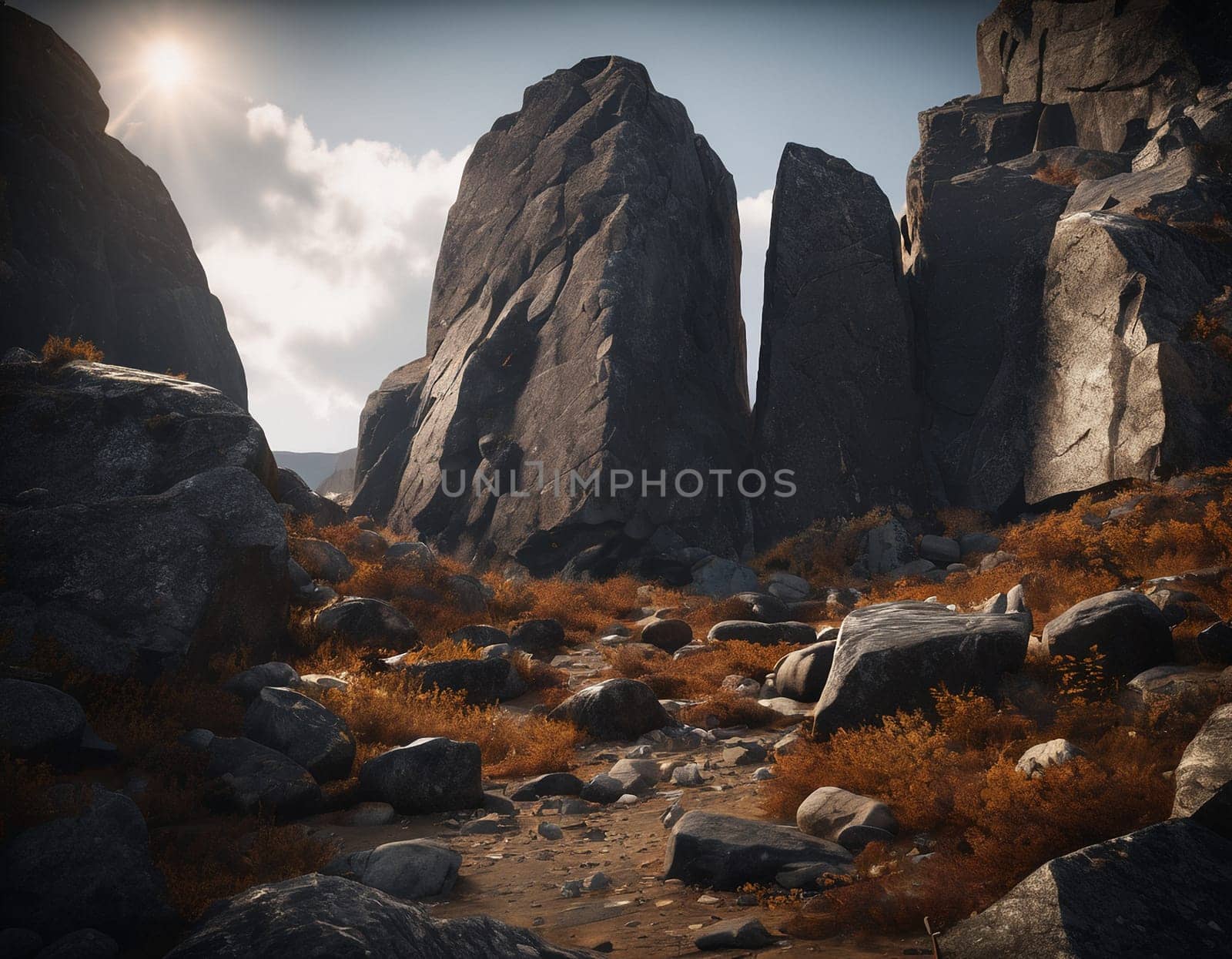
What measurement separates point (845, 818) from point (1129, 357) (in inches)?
646

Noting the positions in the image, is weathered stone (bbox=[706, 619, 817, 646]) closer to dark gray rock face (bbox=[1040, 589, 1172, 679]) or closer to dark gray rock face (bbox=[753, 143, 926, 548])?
dark gray rock face (bbox=[1040, 589, 1172, 679])

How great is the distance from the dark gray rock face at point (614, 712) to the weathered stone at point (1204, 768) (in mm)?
6050

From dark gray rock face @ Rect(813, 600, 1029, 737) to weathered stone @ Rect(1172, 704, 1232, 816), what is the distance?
269cm

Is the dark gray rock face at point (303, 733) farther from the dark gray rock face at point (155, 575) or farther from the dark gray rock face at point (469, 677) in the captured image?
the dark gray rock face at point (469, 677)

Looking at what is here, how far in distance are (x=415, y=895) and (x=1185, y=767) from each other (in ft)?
15.5

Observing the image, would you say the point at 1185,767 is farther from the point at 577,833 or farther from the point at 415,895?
the point at 415,895

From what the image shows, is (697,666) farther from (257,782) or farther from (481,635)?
(257,782)

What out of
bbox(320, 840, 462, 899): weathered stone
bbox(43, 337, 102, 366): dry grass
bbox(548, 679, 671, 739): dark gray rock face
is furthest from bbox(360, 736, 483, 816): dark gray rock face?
bbox(43, 337, 102, 366): dry grass

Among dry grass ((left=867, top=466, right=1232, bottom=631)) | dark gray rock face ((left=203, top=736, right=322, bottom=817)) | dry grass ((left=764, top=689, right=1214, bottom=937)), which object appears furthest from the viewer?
dry grass ((left=867, top=466, right=1232, bottom=631))

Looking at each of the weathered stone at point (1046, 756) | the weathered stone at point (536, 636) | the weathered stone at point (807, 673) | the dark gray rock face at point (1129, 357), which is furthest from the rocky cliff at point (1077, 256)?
the weathered stone at point (1046, 756)

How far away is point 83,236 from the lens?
28688 mm

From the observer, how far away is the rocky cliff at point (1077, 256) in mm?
17312

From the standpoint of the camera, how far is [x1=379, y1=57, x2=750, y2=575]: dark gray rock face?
23.7m

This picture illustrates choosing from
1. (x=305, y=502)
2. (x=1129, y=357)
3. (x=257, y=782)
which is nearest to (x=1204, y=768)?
(x=257, y=782)
